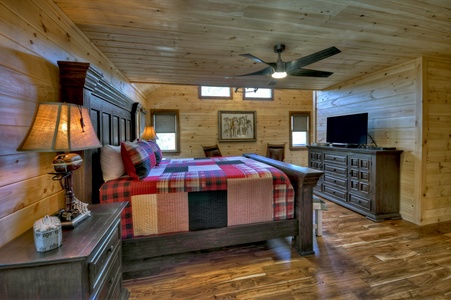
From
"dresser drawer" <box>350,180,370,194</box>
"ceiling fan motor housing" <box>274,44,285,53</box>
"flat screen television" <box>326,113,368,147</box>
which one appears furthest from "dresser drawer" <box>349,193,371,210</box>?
"ceiling fan motor housing" <box>274,44,285,53</box>

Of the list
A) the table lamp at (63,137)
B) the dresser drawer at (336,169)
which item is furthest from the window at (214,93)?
the table lamp at (63,137)

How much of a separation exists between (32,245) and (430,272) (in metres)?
3.02

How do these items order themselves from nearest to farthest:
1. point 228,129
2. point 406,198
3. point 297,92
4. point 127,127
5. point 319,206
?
point 319,206 → point 406,198 → point 127,127 → point 228,129 → point 297,92

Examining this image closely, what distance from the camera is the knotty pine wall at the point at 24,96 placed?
3.59 ft

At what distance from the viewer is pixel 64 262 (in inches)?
35.5

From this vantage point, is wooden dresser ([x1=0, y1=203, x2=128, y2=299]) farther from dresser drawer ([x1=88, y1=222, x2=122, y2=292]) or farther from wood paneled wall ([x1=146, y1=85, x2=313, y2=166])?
wood paneled wall ([x1=146, y1=85, x2=313, y2=166])

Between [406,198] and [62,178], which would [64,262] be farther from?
[406,198]

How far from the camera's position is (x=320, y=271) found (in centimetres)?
195

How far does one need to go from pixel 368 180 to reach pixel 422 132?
94 cm

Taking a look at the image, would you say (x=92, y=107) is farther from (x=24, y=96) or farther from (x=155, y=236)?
(x=155, y=236)

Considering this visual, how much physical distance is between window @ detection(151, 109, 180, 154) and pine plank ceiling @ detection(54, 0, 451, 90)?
2321 millimetres

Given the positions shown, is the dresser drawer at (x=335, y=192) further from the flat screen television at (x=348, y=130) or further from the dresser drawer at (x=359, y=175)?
the flat screen television at (x=348, y=130)

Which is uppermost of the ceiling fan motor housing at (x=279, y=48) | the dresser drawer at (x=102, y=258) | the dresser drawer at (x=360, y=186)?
the ceiling fan motor housing at (x=279, y=48)

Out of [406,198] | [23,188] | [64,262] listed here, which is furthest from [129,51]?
[406,198]
